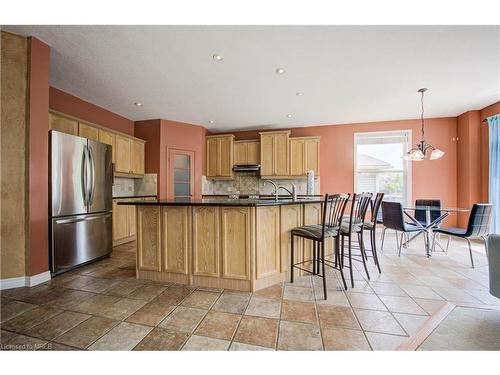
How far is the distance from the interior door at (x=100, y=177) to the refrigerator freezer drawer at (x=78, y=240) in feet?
0.49

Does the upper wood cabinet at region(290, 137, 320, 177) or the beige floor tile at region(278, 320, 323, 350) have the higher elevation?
the upper wood cabinet at region(290, 137, 320, 177)

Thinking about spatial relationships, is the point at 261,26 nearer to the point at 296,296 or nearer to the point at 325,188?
the point at 296,296

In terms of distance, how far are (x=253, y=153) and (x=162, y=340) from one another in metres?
4.59

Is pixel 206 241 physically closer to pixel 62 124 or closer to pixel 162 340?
pixel 162 340

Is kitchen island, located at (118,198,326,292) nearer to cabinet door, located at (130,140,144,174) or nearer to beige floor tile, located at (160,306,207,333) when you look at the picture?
beige floor tile, located at (160,306,207,333)

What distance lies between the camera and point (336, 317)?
1.71m

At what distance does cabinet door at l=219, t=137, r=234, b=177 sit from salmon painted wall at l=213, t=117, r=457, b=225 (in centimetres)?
216

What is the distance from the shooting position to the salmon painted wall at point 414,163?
4707 mm

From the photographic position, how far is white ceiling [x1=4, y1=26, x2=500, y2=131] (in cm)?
214

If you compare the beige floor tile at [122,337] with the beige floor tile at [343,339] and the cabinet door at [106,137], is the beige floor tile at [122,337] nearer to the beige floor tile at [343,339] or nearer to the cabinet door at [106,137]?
the beige floor tile at [343,339]

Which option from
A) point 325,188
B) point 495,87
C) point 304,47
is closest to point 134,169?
point 304,47

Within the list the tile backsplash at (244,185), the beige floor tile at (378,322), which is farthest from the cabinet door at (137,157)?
the beige floor tile at (378,322)

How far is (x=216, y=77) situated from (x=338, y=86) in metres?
1.87

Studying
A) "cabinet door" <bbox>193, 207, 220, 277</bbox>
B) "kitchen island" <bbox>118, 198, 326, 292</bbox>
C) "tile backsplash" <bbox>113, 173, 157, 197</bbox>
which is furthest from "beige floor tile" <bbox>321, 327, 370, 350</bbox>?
"tile backsplash" <bbox>113, 173, 157, 197</bbox>
